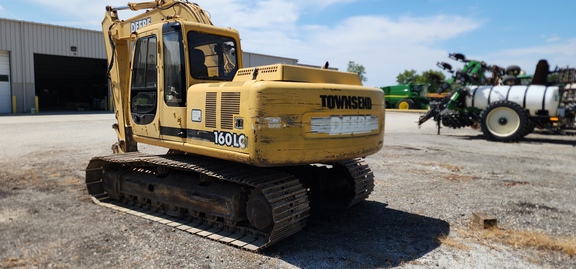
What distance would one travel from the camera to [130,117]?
20.7ft

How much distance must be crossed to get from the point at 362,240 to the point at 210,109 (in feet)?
7.75

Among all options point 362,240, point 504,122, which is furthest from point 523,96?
point 362,240

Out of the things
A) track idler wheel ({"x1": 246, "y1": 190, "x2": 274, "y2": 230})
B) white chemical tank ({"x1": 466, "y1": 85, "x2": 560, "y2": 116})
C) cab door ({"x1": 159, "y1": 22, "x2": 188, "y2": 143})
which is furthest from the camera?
white chemical tank ({"x1": 466, "y1": 85, "x2": 560, "y2": 116})

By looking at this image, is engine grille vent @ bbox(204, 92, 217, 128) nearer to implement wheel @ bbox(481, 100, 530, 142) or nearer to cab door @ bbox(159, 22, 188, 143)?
cab door @ bbox(159, 22, 188, 143)

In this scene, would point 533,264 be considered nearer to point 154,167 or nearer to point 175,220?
point 175,220

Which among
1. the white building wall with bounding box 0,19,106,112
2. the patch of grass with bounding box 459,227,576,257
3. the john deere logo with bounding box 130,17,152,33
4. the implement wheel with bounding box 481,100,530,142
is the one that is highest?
the white building wall with bounding box 0,19,106,112

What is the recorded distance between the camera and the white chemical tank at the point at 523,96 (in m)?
14.8

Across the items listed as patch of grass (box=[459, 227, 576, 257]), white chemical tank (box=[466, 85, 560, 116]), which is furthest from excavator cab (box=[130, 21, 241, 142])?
white chemical tank (box=[466, 85, 560, 116])

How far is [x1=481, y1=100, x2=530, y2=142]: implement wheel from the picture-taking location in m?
15.0

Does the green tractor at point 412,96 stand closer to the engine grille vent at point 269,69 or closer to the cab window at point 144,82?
the cab window at point 144,82

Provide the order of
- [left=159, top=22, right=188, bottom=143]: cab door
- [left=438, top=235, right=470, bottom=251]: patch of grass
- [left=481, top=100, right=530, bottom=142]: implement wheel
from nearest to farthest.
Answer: [left=438, top=235, right=470, bottom=251]: patch of grass, [left=159, top=22, right=188, bottom=143]: cab door, [left=481, top=100, right=530, bottom=142]: implement wheel

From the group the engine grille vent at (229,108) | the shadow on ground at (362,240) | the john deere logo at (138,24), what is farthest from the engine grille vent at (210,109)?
the john deere logo at (138,24)

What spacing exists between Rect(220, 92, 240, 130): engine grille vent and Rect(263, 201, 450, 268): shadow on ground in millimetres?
1459

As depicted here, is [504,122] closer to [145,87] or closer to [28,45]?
[145,87]
